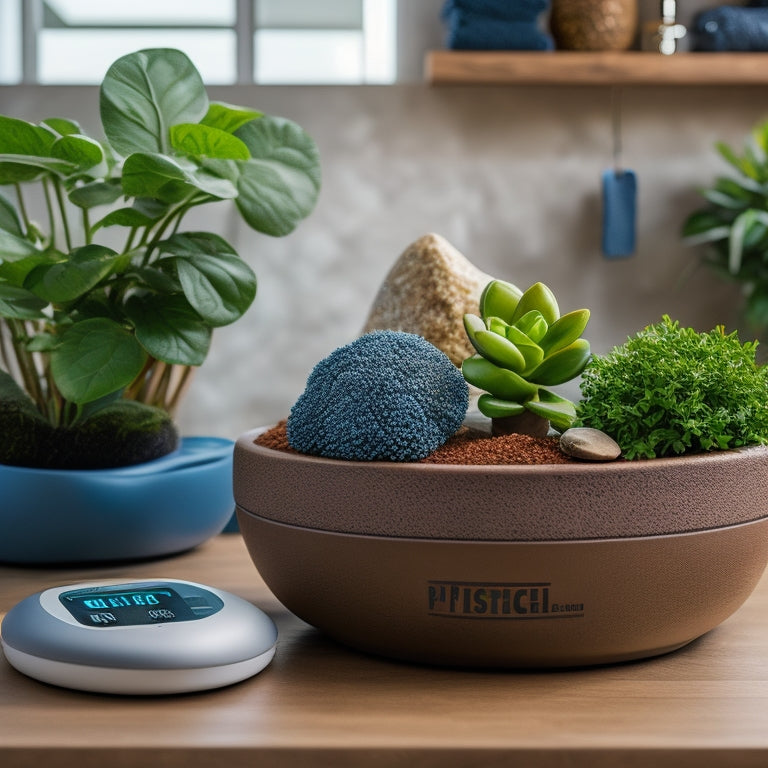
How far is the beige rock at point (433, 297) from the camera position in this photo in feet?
2.15

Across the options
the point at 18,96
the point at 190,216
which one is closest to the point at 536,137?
the point at 190,216

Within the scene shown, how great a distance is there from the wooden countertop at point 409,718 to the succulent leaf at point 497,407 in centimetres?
15

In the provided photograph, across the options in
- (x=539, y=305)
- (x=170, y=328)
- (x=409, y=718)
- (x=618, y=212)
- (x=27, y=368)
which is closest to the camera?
(x=409, y=718)

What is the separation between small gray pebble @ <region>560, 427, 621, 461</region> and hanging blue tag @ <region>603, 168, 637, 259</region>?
1.51 metres

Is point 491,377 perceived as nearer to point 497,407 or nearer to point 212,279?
point 497,407

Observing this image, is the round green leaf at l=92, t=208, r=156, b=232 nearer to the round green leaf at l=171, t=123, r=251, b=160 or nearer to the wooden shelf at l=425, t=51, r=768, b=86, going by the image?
the round green leaf at l=171, t=123, r=251, b=160

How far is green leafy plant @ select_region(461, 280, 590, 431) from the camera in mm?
521

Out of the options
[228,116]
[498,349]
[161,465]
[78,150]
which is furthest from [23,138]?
[498,349]

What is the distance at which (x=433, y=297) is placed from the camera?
67cm

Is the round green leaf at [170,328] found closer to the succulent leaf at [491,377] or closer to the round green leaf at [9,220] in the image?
the round green leaf at [9,220]

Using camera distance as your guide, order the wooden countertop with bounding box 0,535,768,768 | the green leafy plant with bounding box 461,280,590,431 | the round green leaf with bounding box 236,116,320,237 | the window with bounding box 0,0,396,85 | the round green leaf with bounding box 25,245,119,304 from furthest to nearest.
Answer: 1. the window with bounding box 0,0,396,85
2. the round green leaf with bounding box 236,116,320,237
3. the round green leaf with bounding box 25,245,119,304
4. the green leafy plant with bounding box 461,280,590,431
5. the wooden countertop with bounding box 0,535,768,768

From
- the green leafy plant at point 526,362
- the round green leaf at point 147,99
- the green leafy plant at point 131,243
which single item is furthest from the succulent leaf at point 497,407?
the round green leaf at point 147,99

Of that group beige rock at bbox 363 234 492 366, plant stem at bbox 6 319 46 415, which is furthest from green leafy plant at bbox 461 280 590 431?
plant stem at bbox 6 319 46 415

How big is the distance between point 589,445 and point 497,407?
0.22ft
